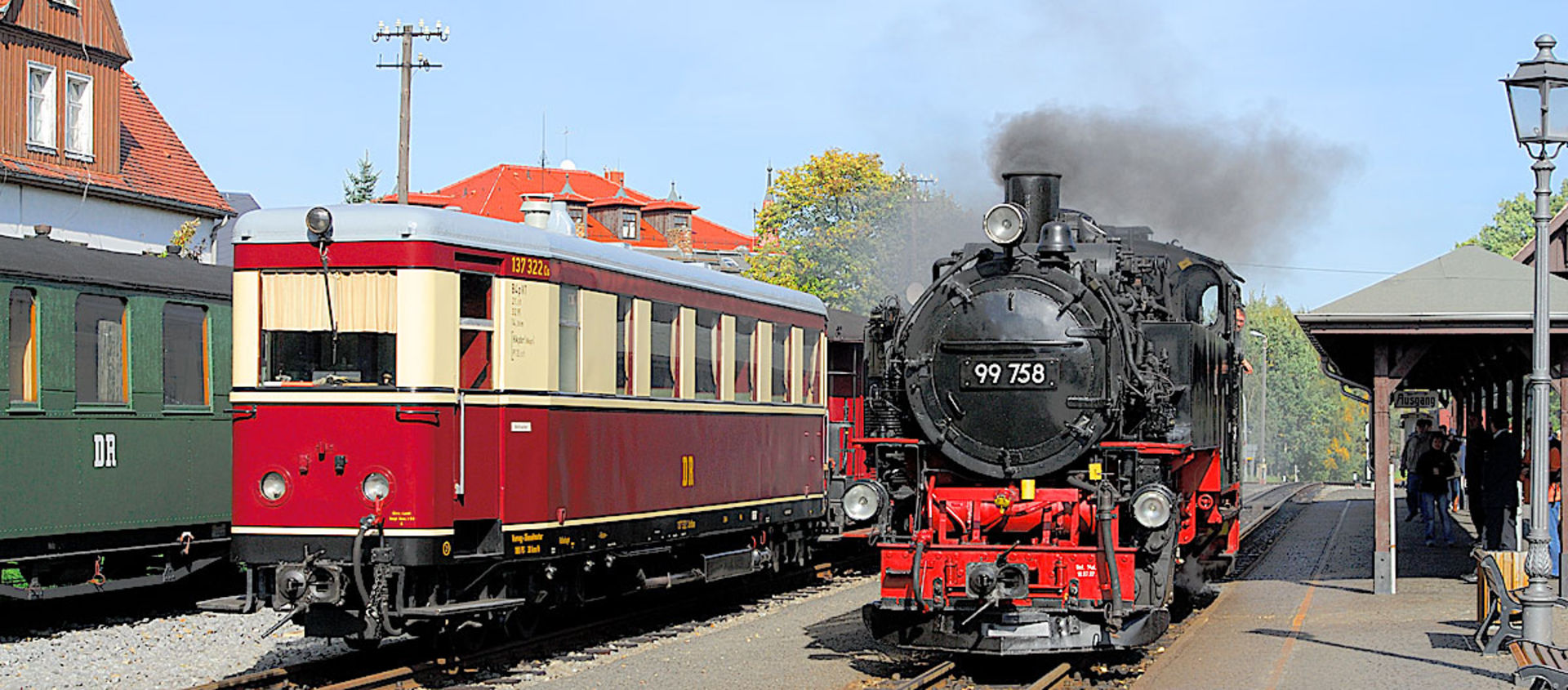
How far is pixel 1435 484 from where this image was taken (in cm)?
2002

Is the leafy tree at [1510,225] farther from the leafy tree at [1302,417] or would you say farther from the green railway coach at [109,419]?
the green railway coach at [109,419]

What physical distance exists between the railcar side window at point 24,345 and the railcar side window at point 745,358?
5.50 m

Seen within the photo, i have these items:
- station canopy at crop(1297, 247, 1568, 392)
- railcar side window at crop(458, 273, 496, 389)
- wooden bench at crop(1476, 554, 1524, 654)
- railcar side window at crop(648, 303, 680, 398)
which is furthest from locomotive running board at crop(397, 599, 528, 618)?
station canopy at crop(1297, 247, 1568, 392)

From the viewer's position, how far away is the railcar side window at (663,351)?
12477 mm

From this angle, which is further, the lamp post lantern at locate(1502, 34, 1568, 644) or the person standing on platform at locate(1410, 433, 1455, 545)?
the person standing on platform at locate(1410, 433, 1455, 545)

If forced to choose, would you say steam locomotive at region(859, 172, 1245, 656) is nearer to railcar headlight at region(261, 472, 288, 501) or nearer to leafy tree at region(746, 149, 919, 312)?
railcar headlight at region(261, 472, 288, 501)

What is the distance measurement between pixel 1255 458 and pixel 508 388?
65.4 m

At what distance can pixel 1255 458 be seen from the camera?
71750 millimetres

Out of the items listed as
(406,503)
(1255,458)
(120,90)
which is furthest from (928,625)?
(1255,458)

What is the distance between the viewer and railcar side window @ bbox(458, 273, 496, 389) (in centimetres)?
1036

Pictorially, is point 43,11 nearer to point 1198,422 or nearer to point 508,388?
point 508,388

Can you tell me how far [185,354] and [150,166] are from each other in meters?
15.0

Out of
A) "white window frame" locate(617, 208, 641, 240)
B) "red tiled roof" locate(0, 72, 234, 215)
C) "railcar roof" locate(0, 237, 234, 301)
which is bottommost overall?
"railcar roof" locate(0, 237, 234, 301)

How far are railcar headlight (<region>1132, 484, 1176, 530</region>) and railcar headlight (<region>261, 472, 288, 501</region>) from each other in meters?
5.36
